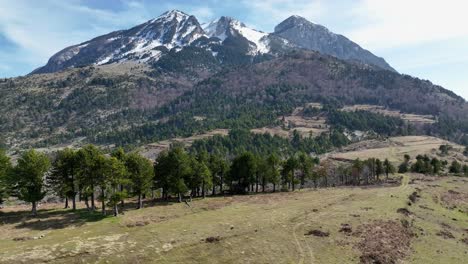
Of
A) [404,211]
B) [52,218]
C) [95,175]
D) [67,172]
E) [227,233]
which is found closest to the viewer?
[227,233]

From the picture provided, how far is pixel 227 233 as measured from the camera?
6769 centimetres

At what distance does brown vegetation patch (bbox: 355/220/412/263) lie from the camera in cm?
5862

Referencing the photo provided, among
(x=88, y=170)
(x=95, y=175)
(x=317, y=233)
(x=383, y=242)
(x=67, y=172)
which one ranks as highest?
(x=88, y=170)

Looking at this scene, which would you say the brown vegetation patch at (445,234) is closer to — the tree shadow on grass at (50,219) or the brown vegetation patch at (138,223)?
the brown vegetation patch at (138,223)

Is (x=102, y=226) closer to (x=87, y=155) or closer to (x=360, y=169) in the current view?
(x=87, y=155)

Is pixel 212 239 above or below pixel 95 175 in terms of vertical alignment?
below

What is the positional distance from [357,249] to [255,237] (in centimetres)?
1749

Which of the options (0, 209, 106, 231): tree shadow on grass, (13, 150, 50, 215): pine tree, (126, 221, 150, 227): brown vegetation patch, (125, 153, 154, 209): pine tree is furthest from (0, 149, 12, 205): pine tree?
(126, 221, 150, 227): brown vegetation patch

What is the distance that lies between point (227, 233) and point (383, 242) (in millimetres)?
27955

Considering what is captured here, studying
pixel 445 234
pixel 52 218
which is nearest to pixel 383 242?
pixel 445 234

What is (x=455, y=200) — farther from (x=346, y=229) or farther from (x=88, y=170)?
(x=88, y=170)

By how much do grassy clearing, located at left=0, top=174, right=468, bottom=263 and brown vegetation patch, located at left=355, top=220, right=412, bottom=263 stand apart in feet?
4.02

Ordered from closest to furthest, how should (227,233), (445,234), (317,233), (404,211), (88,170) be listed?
(227,233) → (317,233) → (445,234) → (404,211) → (88,170)

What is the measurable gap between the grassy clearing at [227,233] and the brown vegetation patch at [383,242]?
1.23m
